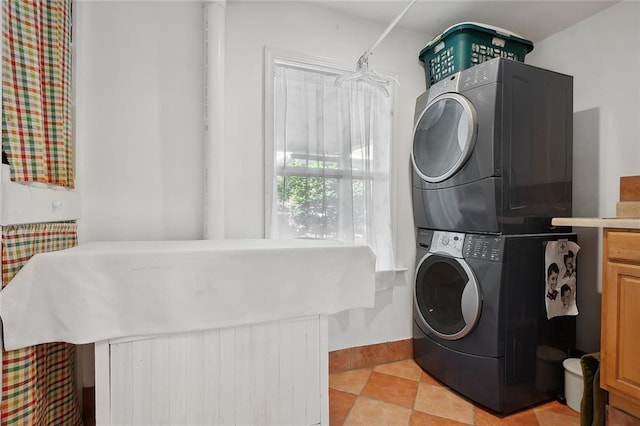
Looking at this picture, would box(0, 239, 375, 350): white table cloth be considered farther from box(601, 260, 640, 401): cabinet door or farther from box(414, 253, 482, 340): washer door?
box(601, 260, 640, 401): cabinet door

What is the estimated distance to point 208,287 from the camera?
118 cm

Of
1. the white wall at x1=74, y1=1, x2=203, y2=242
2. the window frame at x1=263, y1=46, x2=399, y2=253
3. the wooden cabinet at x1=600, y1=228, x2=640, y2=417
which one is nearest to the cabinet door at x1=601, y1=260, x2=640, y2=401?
the wooden cabinet at x1=600, y1=228, x2=640, y2=417

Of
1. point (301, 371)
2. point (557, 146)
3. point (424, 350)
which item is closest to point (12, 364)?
point (301, 371)

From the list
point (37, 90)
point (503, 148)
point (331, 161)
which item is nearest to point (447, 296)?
point (503, 148)

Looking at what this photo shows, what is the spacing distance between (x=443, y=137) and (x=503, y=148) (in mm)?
381

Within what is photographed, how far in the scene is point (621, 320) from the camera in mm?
1275

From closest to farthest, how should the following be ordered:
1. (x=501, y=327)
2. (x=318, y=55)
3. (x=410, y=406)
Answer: (x=501, y=327) < (x=410, y=406) < (x=318, y=55)

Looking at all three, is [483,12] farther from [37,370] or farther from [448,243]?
[37,370]

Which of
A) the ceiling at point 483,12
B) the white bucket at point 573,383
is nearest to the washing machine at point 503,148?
the ceiling at point 483,12

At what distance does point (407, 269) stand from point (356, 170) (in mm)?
810

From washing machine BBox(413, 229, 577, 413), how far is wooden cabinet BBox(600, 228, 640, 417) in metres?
0.36

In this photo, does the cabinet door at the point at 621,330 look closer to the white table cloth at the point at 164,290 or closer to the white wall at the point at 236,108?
the white wall at the point at 236,108

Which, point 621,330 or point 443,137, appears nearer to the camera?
point 621,330

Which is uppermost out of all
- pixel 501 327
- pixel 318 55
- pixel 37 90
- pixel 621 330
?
pixel 318 55
